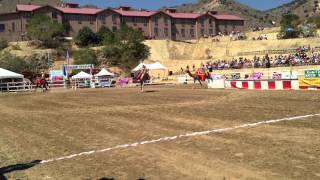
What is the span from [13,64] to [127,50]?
22870 millimetres

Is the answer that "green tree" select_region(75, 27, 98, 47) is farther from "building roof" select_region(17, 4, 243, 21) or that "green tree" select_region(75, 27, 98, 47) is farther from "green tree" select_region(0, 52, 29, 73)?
"green tree" select_region(0, 52, 29, 73)

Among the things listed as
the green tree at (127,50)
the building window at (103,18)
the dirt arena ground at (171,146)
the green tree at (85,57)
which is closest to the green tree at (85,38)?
the green tree at (127,50)

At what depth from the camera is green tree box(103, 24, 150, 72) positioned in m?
103

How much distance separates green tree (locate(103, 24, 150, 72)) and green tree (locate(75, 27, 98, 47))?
1226cm

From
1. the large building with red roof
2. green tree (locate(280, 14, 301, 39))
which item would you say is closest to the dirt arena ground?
green tree (locate(280, 14, 301, 39))

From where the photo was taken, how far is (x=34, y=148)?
497 inches

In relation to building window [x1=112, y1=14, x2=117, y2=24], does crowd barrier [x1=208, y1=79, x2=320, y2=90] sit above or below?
below

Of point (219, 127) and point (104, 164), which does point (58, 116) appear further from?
point (104, 164)

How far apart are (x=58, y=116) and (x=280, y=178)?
1299 centimetres

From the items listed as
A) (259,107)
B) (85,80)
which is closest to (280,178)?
(259,107)

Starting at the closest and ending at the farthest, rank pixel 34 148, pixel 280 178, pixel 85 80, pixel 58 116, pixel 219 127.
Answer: pixel 280 178
pixel 34 148
pixel 219 127
pixel 58 116
pixel 85 80

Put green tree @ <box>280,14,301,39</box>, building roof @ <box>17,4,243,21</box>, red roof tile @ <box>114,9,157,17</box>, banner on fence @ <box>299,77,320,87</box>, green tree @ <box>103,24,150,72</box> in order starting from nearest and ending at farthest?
banner on fence @ <box>299,77,320,87</box> → green tree @ <box>103,24,150,72</box> → green tree @ <box>280,14,301,39</box> → building roof @ <box>17,4,243,21</box> → red roof tile @ <box>114,9,157,17</box>

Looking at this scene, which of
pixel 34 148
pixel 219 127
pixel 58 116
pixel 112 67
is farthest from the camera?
pixel 112 67

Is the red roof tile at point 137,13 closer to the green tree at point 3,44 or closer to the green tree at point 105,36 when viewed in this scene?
the green tree at point 105,36
